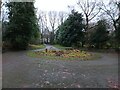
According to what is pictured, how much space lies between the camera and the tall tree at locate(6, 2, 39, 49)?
22.7 meters

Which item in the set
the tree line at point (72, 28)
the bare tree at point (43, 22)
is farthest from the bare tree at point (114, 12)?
the bare tree at point (43, 22)

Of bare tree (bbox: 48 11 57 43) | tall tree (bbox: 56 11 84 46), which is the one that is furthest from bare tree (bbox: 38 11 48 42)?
tall tree (bbox: 56 11 84 46)

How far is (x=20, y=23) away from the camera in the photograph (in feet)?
75.1

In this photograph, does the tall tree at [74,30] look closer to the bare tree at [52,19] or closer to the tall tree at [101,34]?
the tall tree at [101,34]

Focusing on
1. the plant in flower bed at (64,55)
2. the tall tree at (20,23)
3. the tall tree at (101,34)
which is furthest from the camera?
the tall tree at (101,34)

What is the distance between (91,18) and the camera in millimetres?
33969

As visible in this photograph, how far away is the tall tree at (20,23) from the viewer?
74.4ft

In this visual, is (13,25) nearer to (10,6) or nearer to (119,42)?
(10,6)

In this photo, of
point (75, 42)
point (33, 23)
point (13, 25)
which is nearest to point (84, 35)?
point (75, 42)

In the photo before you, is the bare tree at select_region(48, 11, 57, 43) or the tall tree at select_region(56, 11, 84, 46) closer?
the tall tree at select_region(56, 11, 84, 46)

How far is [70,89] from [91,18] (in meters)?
29.5

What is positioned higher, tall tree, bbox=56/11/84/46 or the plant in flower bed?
tall tree, bbox=56/11/84/46

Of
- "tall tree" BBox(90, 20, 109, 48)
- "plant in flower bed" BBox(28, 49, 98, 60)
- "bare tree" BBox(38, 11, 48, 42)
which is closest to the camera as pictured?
"plant in flower bed" BBox(28, 49, 98, 60)

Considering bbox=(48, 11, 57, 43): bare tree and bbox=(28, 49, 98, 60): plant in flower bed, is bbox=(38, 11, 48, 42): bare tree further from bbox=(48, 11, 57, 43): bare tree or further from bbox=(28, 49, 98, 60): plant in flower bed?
bbox=(28, 49, 98, 60): plant in flower bed
